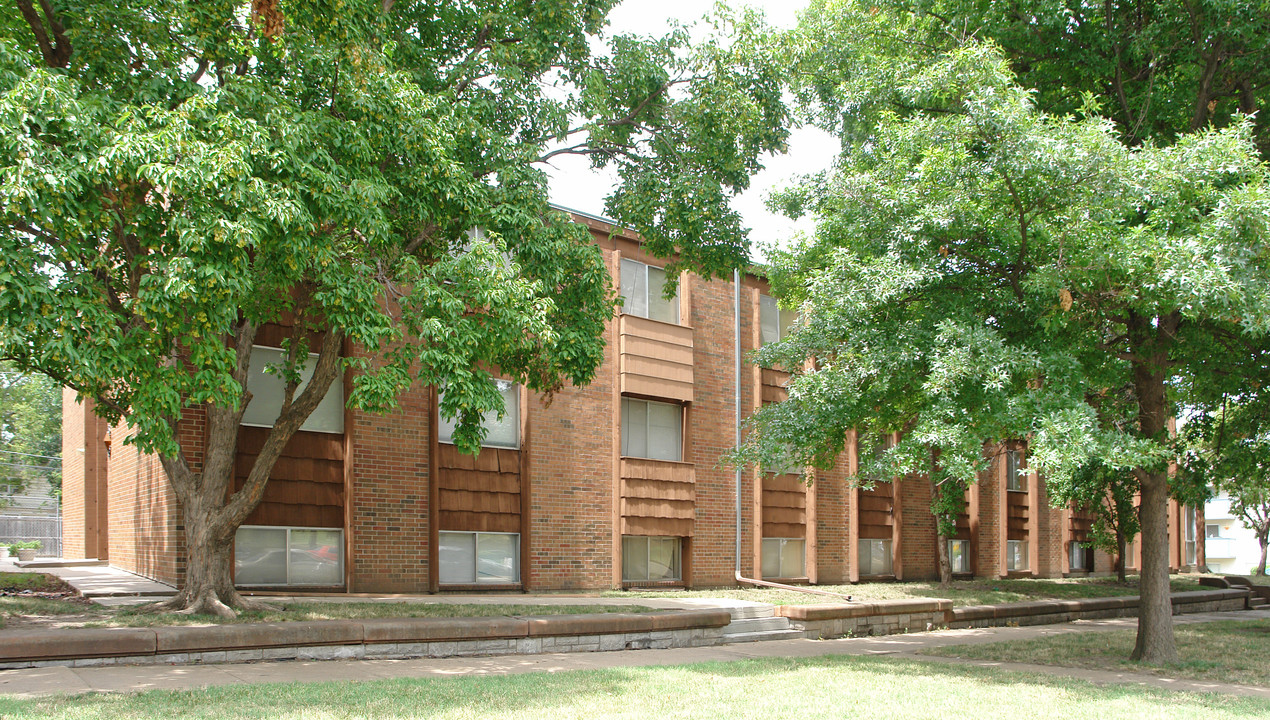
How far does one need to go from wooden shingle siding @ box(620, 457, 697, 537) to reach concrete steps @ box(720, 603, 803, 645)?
→ 4.38 meters

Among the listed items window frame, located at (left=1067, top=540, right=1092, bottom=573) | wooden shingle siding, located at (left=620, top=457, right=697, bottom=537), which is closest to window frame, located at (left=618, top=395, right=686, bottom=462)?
wooden shingle siding, located at (left=620, top=457, right=697, bottom=537)

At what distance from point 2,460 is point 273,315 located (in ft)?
158

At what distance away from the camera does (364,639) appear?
428 inches

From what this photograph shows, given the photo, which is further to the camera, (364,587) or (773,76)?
(364,587)

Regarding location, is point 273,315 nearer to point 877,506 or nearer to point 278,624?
point 278,624

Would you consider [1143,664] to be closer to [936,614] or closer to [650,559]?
[936,614]

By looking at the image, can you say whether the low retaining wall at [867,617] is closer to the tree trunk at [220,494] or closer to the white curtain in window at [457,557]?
the white curtain in window at [457,557]

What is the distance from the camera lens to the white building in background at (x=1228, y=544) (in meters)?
63.2

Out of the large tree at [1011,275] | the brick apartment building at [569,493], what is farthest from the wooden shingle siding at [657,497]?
the large tree at [1011,275]

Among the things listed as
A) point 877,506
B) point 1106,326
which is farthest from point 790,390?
point 877,506

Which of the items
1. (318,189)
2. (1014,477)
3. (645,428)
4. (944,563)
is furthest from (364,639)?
(1014,477)

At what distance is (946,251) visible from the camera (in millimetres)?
11812

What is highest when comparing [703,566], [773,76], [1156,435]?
[773,76]

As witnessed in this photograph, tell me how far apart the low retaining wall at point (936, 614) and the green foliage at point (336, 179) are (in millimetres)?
6241
